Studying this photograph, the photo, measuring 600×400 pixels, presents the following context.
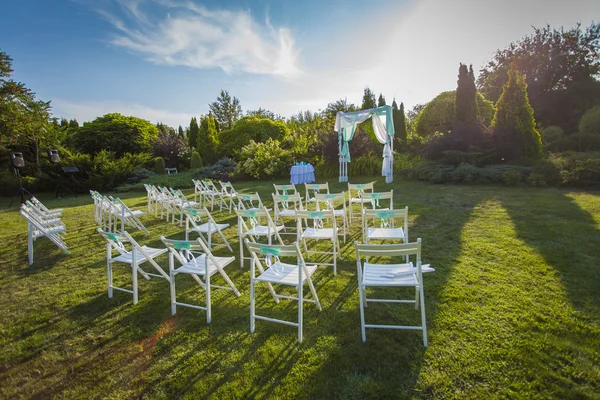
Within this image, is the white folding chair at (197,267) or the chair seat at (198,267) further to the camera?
the chair seat at (198,267)

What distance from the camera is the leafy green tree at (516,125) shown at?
11.1m

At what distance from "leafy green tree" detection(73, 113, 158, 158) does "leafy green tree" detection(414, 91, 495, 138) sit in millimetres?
20383

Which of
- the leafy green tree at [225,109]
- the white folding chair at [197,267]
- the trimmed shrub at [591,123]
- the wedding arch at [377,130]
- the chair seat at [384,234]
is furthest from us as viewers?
the leafy green tree at [225,109]

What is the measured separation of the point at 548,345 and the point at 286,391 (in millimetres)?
2095

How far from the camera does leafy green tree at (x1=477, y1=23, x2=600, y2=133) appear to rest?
68.3 feet

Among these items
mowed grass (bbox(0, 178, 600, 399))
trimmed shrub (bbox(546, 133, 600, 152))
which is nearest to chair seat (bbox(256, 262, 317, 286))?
mowed grass (bbox(0, 178, 600, 399))

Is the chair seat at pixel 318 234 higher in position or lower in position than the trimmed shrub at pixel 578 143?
lower

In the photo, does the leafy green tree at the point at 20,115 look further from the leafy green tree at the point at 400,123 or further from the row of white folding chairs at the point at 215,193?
the leafy green tree at the point at 400,123

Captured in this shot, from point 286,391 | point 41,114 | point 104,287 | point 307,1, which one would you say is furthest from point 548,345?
point 41,114

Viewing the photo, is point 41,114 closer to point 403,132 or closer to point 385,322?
point 385,322

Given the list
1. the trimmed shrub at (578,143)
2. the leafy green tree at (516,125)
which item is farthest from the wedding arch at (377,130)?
the trimmed shrub at (578,143)

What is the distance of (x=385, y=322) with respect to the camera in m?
2.77

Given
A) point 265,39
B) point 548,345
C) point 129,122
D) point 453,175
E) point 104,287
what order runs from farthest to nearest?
point 129,122
point 453,175
point 265,39
point 104,287
point 548,345

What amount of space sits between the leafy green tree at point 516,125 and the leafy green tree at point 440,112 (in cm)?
712
